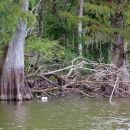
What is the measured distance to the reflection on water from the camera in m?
Result: 15.8

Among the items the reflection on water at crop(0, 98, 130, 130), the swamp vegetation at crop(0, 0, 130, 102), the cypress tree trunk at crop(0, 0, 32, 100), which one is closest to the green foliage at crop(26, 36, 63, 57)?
the swamp vegetation at crop(0, 0, 130, 102)

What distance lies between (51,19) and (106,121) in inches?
694

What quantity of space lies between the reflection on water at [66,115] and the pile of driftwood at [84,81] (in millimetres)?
1348

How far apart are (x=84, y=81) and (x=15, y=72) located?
399 centimetres

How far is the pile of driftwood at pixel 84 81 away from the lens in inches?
972

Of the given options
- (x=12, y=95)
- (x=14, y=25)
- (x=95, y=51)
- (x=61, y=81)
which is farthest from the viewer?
(x=95, y=51)

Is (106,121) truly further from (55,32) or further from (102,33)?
(55,32)

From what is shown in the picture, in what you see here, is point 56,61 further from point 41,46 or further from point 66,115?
point 66,115

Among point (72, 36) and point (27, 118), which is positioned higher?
point (72, 36)

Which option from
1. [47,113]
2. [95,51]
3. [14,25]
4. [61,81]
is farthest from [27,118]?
[95,51]

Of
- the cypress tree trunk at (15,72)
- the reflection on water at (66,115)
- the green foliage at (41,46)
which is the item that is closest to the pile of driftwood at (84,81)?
the green foliage at (41,46)

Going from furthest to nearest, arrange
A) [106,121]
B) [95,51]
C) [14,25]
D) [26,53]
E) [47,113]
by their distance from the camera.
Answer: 1. [95,51]
2. [26,53]
3. [14,25]
4. [47,113]
5. [106,121]

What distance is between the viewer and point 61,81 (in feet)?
81.9

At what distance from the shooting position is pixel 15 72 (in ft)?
73.6
